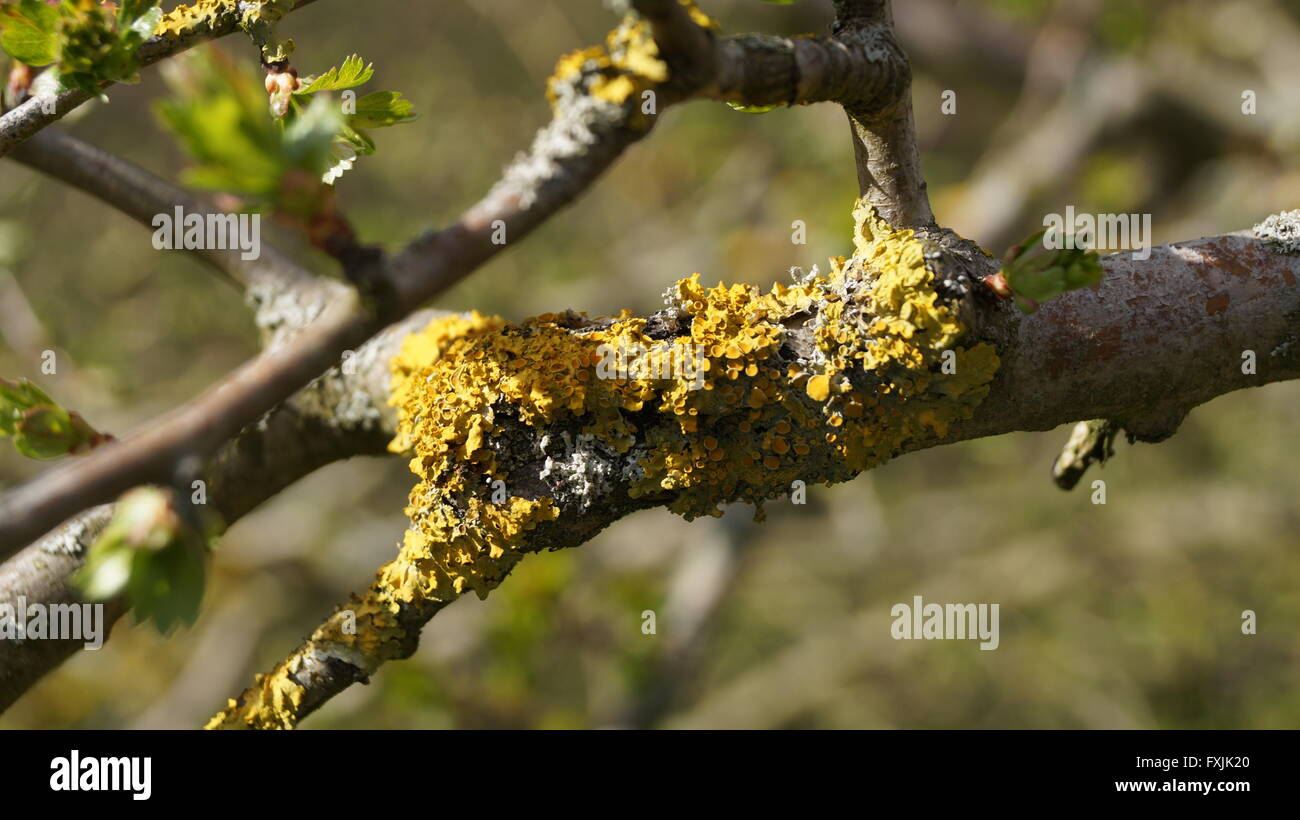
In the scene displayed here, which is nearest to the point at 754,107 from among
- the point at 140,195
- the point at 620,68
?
the point at 620,68

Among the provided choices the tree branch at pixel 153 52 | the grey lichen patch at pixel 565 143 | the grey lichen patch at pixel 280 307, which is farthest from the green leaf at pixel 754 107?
the grey lichen patch at pixel 280 307

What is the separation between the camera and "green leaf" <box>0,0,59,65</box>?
100cm

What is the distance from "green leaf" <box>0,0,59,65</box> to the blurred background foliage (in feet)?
7.24

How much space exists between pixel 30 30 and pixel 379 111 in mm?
358

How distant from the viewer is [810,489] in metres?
3.60

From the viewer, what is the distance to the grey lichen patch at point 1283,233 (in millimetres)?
1223

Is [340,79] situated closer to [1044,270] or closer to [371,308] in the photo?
[371,308]

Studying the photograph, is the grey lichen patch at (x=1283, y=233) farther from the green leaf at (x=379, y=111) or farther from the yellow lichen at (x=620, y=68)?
the green leaf at (x=379, y=111)

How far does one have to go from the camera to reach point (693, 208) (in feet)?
16.2

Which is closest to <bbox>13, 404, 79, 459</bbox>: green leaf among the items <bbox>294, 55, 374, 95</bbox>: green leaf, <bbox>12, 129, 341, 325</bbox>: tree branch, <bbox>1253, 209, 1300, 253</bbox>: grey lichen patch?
<bbox>294, 55, 374, 95</bbox>: green leaf

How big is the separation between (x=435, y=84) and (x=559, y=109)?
5.18 metres

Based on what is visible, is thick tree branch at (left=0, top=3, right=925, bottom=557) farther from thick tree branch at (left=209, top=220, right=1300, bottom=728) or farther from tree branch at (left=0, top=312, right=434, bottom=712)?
tree branch at (left=0, top=312, right=434, bottom=712)
